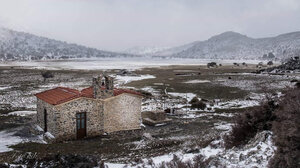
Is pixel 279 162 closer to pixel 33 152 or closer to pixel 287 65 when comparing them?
pixel 33 152

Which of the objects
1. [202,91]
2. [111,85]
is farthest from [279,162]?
[202,91]

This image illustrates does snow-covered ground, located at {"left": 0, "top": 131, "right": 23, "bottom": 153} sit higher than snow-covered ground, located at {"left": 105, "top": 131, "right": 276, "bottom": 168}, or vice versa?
snow-covered ground, located at {"left": 105, "top": 131, "right": 276, "bottom": 168}

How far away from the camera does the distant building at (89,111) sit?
66.4ft

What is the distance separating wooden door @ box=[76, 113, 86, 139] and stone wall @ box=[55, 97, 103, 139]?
0.76ft

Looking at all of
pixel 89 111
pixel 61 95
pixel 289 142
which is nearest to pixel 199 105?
pixel 89 111

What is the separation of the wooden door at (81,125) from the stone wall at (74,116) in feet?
0.76

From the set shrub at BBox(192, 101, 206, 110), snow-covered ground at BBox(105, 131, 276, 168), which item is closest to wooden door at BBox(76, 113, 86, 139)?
snow-covered ground at BBox(105, 131, 276, 168)

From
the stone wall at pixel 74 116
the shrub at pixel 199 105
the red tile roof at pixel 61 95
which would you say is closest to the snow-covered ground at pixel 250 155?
the stone wall at pixel 74 116

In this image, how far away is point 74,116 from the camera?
2075cm

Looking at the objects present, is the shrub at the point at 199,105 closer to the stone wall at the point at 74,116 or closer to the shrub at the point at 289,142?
the stone wall at the point at 74,116

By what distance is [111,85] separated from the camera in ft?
72.1

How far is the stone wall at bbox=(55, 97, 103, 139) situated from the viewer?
20141 mm

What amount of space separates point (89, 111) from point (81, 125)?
123 cm

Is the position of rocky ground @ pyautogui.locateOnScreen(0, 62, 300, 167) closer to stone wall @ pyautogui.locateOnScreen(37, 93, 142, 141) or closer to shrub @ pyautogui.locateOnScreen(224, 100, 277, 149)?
shrub @ pyautogui.locateOnScreen(224, 100, 277, 149)
